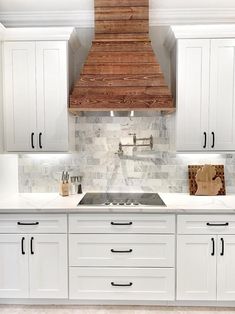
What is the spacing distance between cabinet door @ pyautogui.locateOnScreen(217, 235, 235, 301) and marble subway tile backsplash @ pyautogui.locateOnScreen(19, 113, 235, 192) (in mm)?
766

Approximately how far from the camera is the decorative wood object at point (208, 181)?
3.14m

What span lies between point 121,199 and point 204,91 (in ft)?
4.09

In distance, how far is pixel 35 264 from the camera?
270 cm

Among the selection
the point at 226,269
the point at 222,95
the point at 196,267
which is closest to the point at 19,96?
the point at 222,95

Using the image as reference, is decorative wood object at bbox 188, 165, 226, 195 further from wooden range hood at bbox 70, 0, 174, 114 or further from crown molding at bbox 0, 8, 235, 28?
crown molding at bbox 0, 8, 235, 28

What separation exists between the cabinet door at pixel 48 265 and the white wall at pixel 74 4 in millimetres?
2156

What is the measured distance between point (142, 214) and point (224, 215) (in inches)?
26.8

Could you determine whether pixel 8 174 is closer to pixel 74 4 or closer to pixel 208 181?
pixel 74 4

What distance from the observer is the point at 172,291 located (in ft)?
8.83

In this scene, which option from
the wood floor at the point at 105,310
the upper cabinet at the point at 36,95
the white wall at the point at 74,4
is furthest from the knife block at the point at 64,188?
the white wall at the point at 74,4

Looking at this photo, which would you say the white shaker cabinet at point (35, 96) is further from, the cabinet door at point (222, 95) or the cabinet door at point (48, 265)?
the cabinet door at point (222, 95)

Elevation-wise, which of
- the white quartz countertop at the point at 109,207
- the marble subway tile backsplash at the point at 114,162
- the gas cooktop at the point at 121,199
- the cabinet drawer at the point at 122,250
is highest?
the marble subway tile backsplash at the point at 114,162

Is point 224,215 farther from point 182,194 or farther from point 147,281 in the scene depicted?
point 147,281

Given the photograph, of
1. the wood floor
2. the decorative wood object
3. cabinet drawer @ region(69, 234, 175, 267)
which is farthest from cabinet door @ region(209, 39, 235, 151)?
the wood floor
